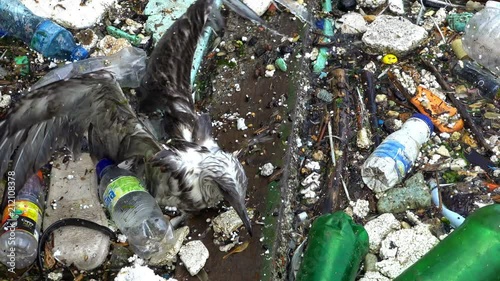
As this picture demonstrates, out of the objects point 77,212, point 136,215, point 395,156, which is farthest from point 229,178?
point 395,156

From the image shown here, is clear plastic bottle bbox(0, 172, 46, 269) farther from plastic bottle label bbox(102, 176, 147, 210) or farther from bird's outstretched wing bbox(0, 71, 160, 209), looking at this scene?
plastic bottle label bbox(102, 176, 147, 210)

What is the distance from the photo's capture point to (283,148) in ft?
13.3

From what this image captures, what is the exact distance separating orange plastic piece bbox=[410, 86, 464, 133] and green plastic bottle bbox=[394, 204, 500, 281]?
1.25m

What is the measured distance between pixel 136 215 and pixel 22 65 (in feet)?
5.04

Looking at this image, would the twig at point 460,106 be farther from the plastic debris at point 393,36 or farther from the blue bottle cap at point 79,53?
the blue bottle cap at point 79,53

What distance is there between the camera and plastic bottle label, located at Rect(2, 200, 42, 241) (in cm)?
357

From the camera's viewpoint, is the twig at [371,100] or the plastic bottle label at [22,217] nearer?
the plastic bottle label at [22,217]

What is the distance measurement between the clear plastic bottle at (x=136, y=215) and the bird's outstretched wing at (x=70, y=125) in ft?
0.62

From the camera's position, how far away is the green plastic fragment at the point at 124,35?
15.3 ft

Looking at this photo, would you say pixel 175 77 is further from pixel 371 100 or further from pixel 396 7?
pixel 396 7

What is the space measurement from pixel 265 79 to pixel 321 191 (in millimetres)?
866

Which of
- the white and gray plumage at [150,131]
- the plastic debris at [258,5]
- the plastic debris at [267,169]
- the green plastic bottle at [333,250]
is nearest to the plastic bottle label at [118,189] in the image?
the white and gray plumage at [150,131]

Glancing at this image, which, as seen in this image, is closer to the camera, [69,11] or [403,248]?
[403,248]

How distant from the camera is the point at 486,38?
177 inches
